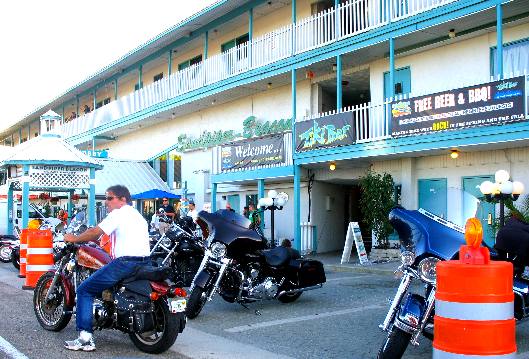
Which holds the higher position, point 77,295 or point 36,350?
point 77,295

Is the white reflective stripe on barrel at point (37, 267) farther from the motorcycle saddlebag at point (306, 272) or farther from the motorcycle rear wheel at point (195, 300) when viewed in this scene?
the motorcycle saddlebag at point (306, 272)

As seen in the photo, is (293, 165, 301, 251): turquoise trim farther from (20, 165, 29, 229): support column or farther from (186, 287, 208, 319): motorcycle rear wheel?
(186, 287, 208, 319): motorcycle rear wheel

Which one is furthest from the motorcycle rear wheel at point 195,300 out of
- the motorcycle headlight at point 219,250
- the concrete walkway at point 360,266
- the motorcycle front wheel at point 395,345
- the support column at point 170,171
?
the support column at point 170,171

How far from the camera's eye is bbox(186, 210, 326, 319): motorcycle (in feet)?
26.9

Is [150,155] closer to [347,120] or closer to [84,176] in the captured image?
Result: [84,176]

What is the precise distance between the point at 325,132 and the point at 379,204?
2665 millimetres

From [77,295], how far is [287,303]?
4138 millimetres

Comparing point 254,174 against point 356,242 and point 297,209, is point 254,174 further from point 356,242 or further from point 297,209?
point 356,242

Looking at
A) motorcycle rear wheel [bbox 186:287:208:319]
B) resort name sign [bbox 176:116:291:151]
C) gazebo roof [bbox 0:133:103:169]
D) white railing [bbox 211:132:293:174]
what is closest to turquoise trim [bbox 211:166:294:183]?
white railing [bbox 211:132:293:174]

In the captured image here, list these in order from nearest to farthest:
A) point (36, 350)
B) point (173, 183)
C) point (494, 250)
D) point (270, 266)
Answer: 1. point (36, 350)
2. point (494, 250)
3. point (270, 266)
4. point (173, 183)

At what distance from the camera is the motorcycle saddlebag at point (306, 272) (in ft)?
30.3

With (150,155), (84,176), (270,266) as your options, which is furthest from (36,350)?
(150,155)

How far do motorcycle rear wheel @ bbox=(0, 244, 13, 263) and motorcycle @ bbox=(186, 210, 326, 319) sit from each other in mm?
10791

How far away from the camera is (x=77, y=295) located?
6.32m
